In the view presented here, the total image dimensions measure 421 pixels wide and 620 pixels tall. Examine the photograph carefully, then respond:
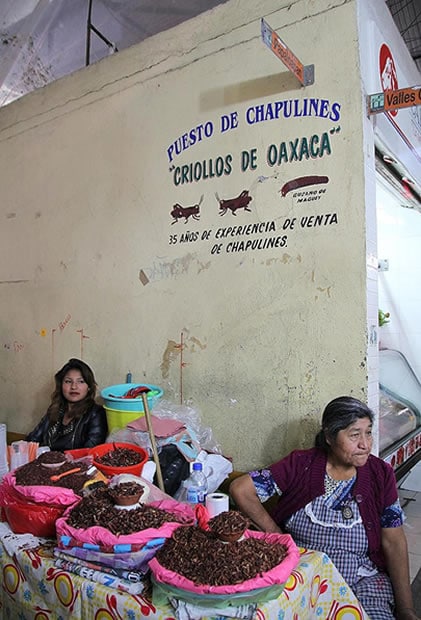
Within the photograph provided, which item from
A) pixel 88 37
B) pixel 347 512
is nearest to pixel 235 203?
pixel 347 512

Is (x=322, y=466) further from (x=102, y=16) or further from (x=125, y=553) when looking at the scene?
(x=102, y=16)

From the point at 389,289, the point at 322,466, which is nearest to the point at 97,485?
the point at 322,466

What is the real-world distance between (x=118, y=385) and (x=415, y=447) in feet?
8.04

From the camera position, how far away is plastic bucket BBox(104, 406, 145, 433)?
331 cm

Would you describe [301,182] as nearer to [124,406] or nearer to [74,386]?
[124,406]

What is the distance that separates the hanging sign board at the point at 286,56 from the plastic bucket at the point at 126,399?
2228 mm

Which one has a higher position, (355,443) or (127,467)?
(355,443)

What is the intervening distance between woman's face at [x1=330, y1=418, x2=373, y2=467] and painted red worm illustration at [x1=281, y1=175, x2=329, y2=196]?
1442mm

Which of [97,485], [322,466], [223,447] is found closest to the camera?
[97,485]

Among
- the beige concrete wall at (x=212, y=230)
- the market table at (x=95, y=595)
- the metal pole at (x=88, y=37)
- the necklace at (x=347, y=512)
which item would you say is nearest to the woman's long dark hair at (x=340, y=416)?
the necklace at (x=347, y=512)

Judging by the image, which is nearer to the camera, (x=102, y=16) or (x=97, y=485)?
(x=97, y=485)

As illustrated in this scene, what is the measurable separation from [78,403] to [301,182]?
89.5 inches

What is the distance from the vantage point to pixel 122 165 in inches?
158

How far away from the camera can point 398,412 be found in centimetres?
425
